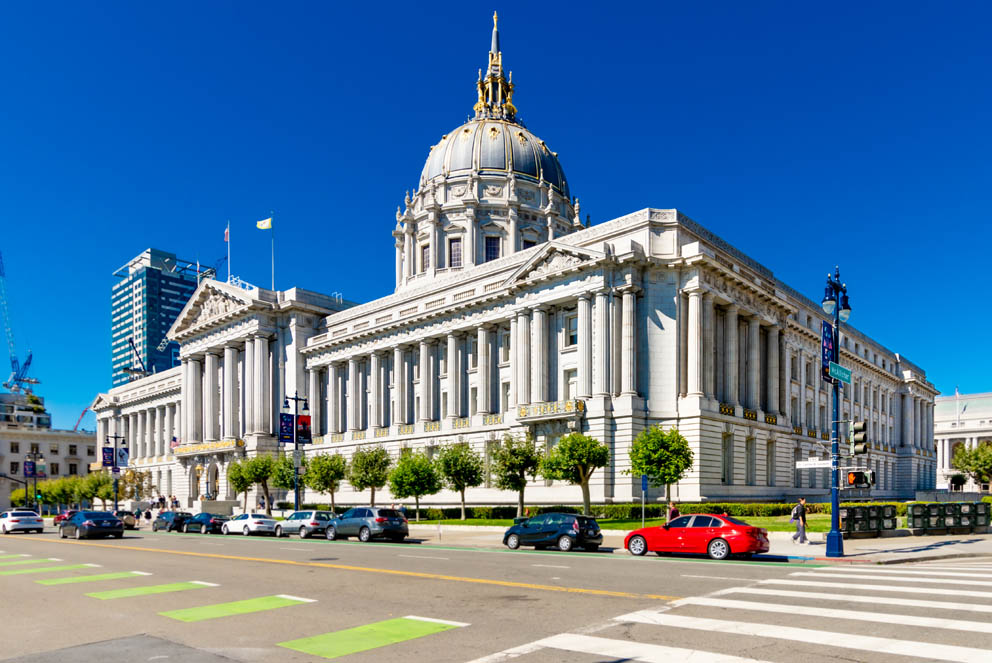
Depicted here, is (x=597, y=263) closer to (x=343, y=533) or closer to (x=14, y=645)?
(x=343, y=533)

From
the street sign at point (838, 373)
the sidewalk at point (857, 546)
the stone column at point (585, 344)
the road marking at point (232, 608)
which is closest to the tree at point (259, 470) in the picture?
the stone column at point (585, 344)

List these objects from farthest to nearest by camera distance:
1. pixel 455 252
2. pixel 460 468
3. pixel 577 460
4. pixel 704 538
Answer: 1. pixel 455 252
2. pixel 460 468
3. pixel 577 460
4. pixel 704 538

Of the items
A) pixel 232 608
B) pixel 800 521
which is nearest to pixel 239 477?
pixel 800 521

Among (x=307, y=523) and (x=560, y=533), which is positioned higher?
(x=560, y=533)

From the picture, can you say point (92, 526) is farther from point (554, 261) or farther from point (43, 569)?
point (554, 261)

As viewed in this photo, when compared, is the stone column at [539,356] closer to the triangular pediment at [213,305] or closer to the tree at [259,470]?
the tree at [259,470]

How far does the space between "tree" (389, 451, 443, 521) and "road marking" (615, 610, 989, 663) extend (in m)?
42.5

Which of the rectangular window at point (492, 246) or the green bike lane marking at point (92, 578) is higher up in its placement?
the rectangular window at point (492, 246)

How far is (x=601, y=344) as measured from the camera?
5566cm

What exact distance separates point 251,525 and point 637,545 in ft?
82.8

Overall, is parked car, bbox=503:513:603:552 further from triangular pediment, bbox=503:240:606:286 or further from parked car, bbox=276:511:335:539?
triangular pediment, bbox=503:240:606:286

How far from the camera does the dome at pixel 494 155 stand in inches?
3816

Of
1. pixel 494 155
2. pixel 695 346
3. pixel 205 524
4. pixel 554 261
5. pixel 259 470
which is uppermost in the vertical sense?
pixel 494 155

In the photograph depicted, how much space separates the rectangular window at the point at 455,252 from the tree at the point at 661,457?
49.4 meters
